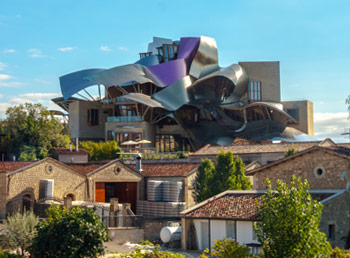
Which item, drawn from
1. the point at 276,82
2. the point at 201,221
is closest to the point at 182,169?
the point at 201,221

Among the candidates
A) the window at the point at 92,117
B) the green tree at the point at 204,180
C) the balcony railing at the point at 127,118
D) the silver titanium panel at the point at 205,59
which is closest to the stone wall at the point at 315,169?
the green tree at the point at 204,180

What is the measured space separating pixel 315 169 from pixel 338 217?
3045 millimetres

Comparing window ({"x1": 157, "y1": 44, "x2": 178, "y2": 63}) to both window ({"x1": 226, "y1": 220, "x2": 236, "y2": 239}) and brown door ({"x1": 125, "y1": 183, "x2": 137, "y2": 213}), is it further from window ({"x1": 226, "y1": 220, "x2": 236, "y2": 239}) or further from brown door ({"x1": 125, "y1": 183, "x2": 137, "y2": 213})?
window ({"x1": 226, "y1": 220, "x2": 236, "y2": 239})

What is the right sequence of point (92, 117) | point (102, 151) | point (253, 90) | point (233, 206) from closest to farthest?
point (233, 206), point (102, 151), point (92, 117), point (253, 90)

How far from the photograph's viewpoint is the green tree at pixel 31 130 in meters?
57.3

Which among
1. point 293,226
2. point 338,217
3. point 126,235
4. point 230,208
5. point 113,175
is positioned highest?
point 113,175

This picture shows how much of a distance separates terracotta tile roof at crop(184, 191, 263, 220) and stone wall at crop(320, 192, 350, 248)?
2.91 metres

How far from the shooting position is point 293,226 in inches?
571

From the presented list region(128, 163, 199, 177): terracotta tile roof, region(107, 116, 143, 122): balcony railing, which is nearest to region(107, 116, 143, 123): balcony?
region(107, 116, 143, 122): balcony railing

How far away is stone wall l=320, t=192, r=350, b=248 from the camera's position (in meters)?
23.4

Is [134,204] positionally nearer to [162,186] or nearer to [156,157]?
[162,186]

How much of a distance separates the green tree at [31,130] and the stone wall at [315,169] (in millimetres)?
34734

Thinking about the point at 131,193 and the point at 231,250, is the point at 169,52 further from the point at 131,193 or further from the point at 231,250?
the point at 231,250

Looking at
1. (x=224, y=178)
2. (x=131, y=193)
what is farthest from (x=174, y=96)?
(x=224, y=178)
